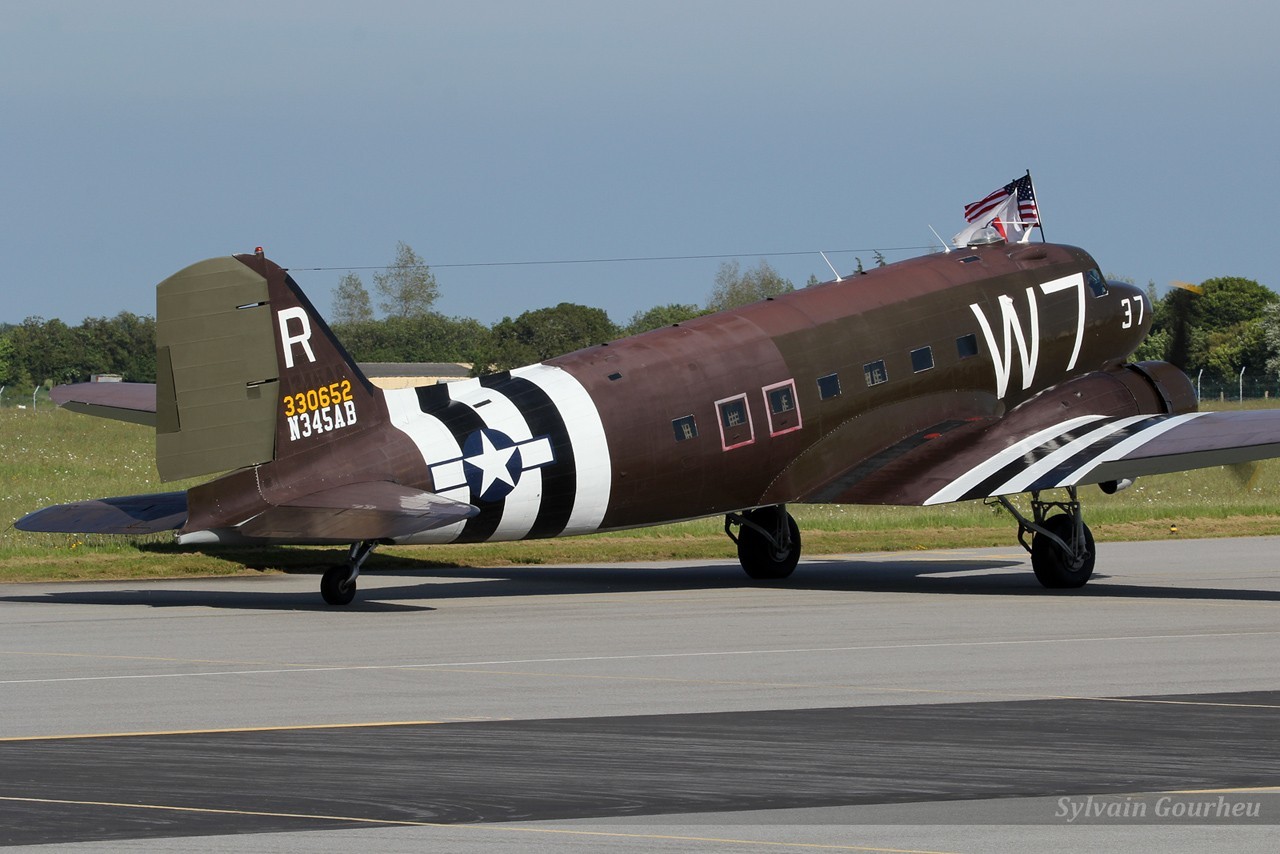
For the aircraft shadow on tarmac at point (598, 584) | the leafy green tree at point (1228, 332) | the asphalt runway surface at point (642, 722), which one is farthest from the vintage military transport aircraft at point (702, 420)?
the leafy green tree at point (1228, 332)

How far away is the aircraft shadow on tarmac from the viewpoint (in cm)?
2722

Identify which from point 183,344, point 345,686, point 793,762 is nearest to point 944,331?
point 183,344

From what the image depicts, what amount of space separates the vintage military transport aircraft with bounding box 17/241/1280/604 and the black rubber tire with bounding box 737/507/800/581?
5 centimetres

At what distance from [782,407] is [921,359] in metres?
3.42

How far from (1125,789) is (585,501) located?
14695 millimetres

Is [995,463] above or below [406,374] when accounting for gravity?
below

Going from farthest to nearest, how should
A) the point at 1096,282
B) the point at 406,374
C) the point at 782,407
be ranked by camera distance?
the point at 406,374
the point at 1096,282
the point at 782,407

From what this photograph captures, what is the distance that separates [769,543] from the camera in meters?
31.2

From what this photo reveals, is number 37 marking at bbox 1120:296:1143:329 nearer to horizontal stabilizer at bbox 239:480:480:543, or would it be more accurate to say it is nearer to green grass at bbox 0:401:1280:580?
green grass at bbox 0:401:1280:580

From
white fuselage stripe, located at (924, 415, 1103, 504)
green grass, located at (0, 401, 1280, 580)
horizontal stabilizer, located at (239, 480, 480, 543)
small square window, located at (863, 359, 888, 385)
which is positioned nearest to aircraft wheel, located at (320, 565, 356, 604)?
horizontal stabilizer, located at (239, 480, 480, 543)

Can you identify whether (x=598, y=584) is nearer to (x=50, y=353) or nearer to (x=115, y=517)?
(x=115, y=517)

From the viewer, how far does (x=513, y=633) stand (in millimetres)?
22531

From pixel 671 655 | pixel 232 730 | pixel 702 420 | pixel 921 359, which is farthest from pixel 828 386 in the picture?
pixel 232 730

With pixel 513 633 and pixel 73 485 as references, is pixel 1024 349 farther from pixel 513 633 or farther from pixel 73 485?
pixel 73 485
